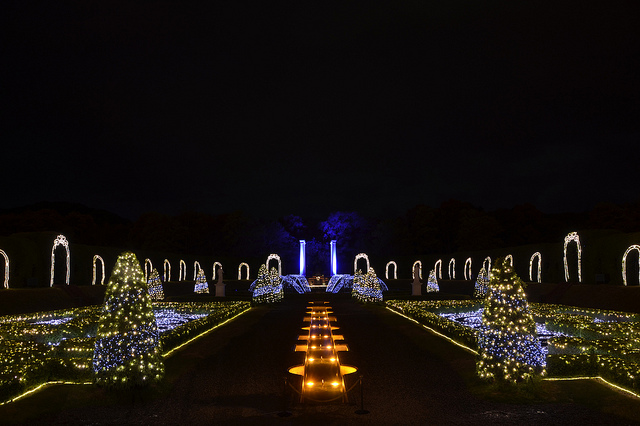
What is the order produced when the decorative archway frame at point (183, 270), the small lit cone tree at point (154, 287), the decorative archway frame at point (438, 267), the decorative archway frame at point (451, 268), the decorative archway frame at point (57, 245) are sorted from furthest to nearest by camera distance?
the decorative archway frame at point (438, 267) → the decorative archway frame at point (451, 268) → the decorative archway frame at point (183, 270) → the small lit cone tree at point (154, 287) → the decorative archway frame at point (57, 245)

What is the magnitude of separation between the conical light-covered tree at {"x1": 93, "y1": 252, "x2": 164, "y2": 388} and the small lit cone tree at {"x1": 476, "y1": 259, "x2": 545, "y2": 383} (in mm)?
4573

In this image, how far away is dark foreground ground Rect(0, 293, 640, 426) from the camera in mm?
6238

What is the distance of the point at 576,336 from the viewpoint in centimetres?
1323

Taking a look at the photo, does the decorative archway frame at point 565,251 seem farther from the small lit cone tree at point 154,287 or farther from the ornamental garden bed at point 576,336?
the small lit cone tree at point 154,287

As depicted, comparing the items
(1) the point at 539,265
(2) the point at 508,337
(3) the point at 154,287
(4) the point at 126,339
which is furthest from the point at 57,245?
(1) the point at 539,265

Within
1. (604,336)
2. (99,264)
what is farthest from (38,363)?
(99,264)

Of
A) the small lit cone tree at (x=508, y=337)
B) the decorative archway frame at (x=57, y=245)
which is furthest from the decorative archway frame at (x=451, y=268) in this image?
the small lit cone tree at (x=508, y=337)

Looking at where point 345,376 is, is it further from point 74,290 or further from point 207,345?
point 74,290

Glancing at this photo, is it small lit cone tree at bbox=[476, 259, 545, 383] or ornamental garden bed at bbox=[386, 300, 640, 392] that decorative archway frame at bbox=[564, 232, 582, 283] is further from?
small lit cone tree at bbox=[476, 259, 545, 383]

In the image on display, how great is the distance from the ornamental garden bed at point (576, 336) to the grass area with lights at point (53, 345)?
245 inches

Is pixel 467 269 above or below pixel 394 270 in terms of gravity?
above

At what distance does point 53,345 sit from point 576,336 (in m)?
12.0

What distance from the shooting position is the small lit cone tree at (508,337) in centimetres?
733

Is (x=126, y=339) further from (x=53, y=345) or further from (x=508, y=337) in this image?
(x=508, y=337)
